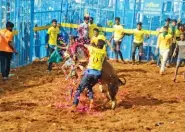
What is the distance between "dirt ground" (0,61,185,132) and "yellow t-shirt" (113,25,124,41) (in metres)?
3.01

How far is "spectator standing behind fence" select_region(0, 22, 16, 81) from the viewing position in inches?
489

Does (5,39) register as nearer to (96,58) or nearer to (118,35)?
(96,58)

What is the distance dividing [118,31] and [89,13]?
7.66 ft

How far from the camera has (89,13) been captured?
18.7 m

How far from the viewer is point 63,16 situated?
1877cm

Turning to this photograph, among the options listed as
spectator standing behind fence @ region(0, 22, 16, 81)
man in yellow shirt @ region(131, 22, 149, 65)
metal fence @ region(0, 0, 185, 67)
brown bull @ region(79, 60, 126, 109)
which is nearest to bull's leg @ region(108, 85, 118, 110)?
brown bull @ region(79, 60, 126, 109)

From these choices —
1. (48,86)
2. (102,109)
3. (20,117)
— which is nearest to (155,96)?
(102,109)

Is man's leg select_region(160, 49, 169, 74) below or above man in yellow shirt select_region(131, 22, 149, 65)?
below

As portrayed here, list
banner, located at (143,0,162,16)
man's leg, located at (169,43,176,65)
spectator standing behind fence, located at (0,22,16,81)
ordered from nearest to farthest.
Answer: spectator standing behind fence, located at (0,22,16,81), man's leg, located at (169,43,176,65), banner, located at (143,0,162,16)

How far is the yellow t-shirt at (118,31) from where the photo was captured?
17000mm

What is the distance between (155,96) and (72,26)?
795 centimetres

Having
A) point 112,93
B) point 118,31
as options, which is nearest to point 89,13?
point 118,31

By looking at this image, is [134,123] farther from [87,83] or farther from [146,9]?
[146,9]

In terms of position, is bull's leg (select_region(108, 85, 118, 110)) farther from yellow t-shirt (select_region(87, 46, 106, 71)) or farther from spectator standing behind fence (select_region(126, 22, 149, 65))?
spectator standing behind fence (select_region(126, 22, 149, 65))
